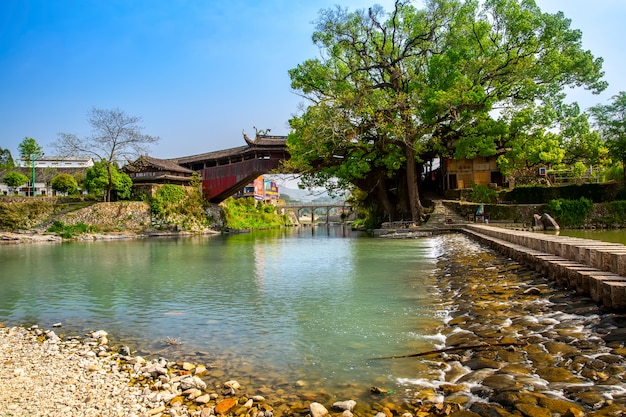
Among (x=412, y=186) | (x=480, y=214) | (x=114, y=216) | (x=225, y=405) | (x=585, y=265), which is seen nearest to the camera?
(x=225, y=405)

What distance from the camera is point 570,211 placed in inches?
874

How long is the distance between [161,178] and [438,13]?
2752cm

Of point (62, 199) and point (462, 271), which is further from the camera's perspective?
point (62, 199)

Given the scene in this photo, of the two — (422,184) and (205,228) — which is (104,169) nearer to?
(205,228)

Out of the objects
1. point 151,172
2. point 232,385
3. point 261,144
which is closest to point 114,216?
point 151,172

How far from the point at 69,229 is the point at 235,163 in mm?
14440

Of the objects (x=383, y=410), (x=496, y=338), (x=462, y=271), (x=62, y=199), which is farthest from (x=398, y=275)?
(x=62, y=199)

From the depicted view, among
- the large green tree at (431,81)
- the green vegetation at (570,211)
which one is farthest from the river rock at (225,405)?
the green vegetation at (570,211)

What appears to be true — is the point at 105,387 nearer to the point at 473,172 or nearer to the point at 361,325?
the point at 361,325

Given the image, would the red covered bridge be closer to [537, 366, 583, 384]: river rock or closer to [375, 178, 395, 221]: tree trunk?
[375, 178, 395, 221]: tree trunk

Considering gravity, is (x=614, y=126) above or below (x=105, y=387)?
above

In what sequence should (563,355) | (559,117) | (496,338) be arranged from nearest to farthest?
(563,355)
(496,338)
(559,117)

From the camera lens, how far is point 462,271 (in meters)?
8.62

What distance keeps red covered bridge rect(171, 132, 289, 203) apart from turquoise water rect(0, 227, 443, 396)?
78.5ft
